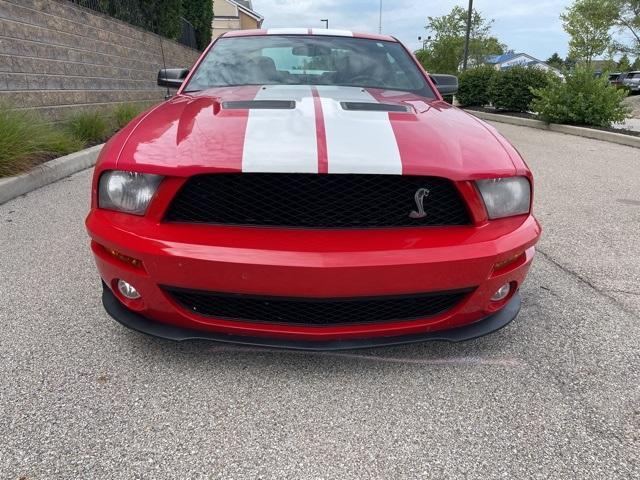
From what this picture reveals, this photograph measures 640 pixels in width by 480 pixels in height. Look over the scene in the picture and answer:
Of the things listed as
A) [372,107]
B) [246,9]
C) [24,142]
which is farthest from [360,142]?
[246,9]

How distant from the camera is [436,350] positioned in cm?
196

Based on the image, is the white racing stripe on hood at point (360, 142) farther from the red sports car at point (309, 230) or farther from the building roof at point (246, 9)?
the building roof at point (246, 9)

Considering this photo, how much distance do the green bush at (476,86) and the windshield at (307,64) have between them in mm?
13413

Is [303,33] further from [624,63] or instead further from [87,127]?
[624,63]

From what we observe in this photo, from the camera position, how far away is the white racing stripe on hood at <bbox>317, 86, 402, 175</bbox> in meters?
1.57

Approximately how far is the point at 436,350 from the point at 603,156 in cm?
663

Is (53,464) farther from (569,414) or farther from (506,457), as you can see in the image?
(569,414)

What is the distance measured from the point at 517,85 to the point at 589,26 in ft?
65.1

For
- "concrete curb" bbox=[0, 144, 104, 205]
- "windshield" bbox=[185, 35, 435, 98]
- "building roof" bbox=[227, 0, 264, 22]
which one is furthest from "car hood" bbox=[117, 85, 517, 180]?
"building roof" bbox=[227, 0, 264, 22]

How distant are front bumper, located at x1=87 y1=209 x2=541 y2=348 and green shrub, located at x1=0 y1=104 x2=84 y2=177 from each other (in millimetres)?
3206

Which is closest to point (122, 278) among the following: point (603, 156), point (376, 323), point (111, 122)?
point (376, 323)

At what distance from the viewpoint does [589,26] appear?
2788 centimetres

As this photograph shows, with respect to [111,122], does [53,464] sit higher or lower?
lower

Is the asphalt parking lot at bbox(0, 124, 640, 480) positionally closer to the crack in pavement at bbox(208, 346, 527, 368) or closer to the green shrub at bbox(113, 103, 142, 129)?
the crack in pavement at bbox(208, 346, 527, 368)
